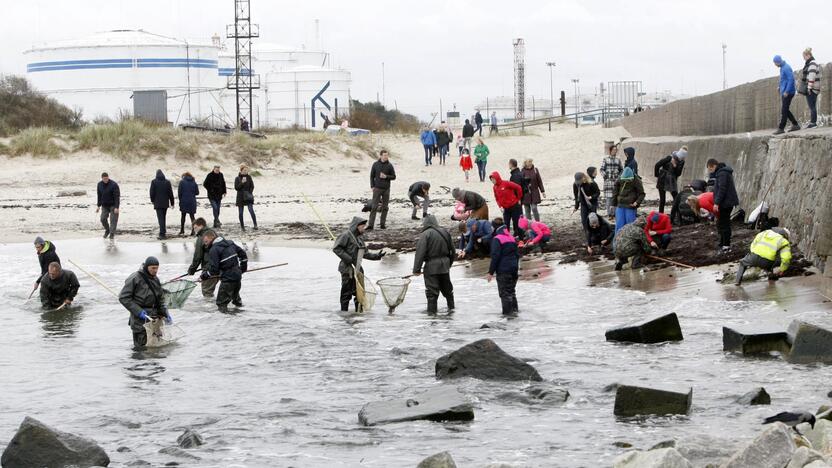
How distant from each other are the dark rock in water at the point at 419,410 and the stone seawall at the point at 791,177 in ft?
20.2

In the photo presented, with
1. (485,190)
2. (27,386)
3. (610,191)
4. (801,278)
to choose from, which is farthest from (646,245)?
(485,190)

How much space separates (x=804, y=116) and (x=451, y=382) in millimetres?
12125

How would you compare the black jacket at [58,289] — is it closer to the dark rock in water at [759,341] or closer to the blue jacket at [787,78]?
the dark rock in water at [759,341]

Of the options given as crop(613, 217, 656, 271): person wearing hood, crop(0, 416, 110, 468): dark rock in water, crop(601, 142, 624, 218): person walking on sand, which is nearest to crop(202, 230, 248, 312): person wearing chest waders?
crop(613, 217, 656, 271): person wearing hood

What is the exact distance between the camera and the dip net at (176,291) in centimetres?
1605

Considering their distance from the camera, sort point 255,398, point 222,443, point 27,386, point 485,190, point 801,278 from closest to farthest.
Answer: point 222,443
point 255,398
point 27,386
point 801,278
point 485,190

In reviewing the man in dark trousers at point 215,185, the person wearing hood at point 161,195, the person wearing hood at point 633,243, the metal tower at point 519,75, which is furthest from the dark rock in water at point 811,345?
the metal tower at point 519,75

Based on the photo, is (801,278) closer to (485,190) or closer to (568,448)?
(568,448)

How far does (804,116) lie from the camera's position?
70.0ft

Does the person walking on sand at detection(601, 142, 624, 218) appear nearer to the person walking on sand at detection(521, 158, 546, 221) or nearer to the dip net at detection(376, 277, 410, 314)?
the person walking on sand at detection(521, 158, 546, 221)

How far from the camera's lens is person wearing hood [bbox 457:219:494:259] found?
1992 cm

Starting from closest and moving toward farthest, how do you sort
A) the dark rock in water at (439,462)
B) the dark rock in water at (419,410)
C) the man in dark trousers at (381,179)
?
the dark rock in water at (439,462)
the dark rock in water at (419,410)
the man in dark trousers at (381,179)

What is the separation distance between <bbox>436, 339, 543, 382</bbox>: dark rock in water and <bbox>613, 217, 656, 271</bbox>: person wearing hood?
6044mm

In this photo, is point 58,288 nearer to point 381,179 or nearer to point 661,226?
point 381,179
